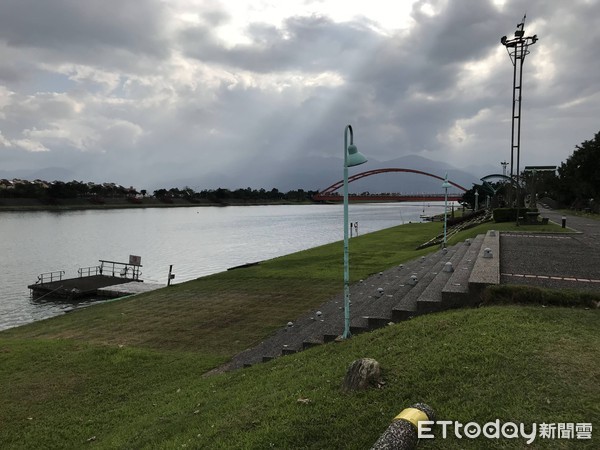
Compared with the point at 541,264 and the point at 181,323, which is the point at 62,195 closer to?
the point at 181,323

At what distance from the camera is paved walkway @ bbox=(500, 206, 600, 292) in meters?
7.81

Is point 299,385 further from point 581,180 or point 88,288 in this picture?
point 581,180

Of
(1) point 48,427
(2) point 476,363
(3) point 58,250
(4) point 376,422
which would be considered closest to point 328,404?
(4) point 376,422

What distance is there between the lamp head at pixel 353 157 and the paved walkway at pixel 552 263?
373 cm

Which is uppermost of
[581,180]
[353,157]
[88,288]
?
[581,180]

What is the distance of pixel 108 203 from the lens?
134125 mm

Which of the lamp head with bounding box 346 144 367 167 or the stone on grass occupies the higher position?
the lamp head with bounding box 346 144 367 167

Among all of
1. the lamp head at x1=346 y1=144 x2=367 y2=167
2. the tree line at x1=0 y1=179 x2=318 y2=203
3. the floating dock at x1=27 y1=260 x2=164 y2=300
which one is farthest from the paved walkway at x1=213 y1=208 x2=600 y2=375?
the tree line at x1=0 y1=179 x2=318 y2=203

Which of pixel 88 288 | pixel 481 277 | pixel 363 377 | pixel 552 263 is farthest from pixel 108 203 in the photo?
pixel 363 377

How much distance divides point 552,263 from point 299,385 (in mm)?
8159

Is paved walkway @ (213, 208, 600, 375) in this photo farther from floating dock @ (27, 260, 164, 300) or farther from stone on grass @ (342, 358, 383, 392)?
floating dock @ (27, 260, 164, 300)

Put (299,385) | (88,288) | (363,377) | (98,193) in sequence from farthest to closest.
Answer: (98,193) → (88,288) → (299,385) → (363,377)

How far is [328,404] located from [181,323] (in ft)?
32.6

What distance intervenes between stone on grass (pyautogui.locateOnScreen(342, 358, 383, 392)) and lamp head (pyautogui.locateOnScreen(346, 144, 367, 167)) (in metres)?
3.53
